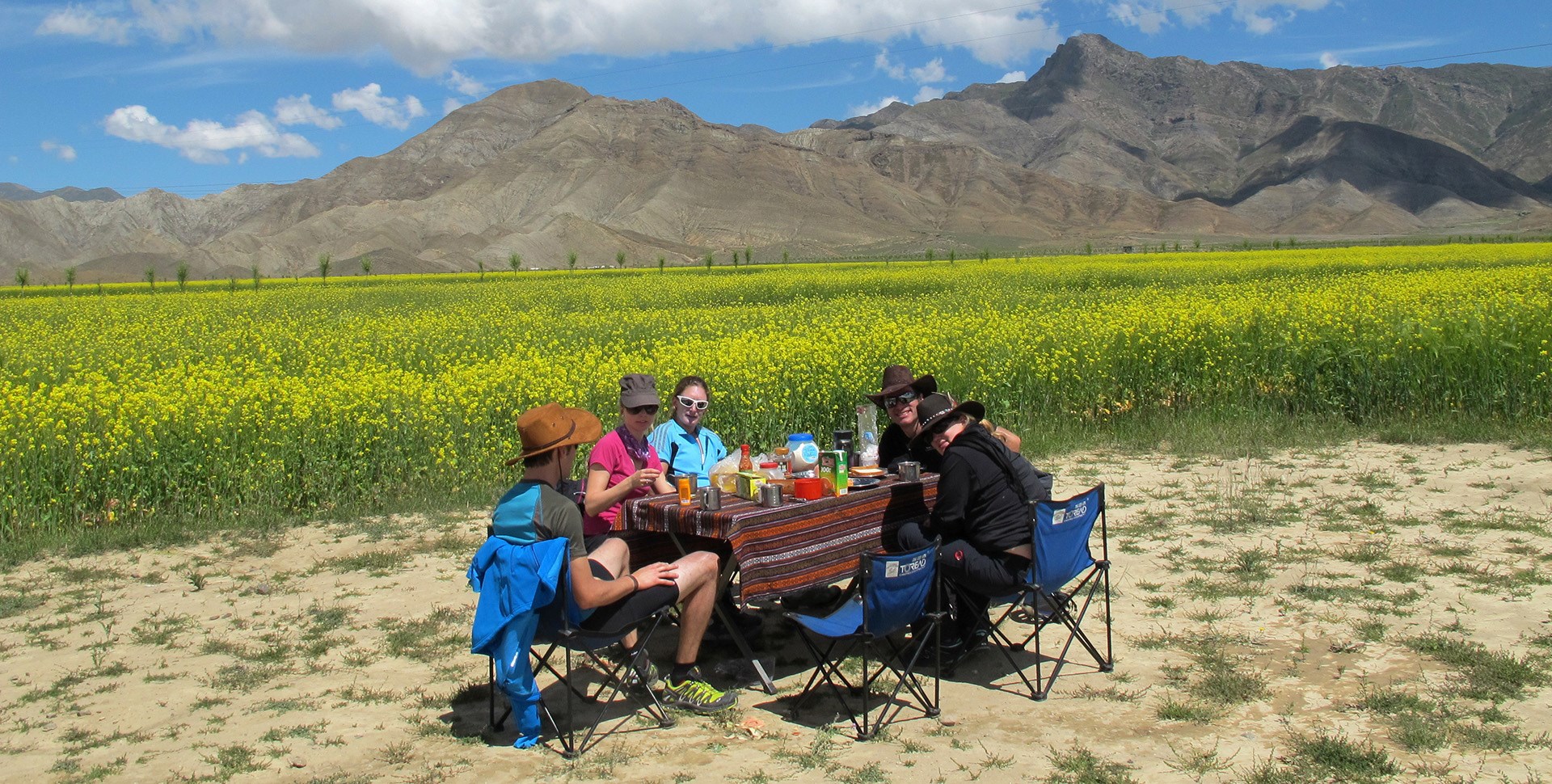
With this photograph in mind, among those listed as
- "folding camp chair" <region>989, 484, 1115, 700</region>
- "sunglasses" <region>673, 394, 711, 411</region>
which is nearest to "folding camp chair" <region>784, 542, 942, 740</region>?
"folding camp chair" <region>989, 484, 1115, 700</region>

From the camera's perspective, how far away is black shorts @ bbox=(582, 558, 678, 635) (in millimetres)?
4949

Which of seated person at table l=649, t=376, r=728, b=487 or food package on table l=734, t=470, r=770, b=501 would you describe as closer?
food package on table l=734, t=470, r=770, b=501

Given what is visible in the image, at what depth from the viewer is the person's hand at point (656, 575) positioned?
507 cm

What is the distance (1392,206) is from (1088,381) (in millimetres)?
182393

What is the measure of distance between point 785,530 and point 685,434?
1.42m

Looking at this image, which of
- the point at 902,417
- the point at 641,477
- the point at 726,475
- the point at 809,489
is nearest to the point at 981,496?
the point at 809,489

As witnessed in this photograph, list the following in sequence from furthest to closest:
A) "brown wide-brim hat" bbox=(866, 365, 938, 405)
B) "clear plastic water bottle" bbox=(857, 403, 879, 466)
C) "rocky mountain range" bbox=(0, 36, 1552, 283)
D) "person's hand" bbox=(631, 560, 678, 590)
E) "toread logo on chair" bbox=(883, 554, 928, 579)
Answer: "rocky mountain range" bbox=(0, 36, 1552, 283) < "clear plastic water bottle" bbox=(857, 403, 879, 466) < "brown wide-brim hat" bbox=(866, 365, 938, 405) < "person's hand" bbox=(631, 560, 678, 590) < "toread logo on chair" bbox=(883, 554, 928, 579)

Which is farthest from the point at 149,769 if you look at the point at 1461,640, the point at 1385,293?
the point at 1385,293

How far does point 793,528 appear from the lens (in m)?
5.50

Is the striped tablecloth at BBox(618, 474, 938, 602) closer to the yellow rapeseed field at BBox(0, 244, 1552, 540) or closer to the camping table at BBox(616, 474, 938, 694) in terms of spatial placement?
the camping table at BBox(616, 474, 938, 694)

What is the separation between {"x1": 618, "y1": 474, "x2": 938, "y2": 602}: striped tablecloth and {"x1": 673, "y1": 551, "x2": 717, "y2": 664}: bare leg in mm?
129

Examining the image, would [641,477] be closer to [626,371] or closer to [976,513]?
[976,513]

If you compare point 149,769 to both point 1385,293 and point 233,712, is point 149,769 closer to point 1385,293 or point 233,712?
point 233,712

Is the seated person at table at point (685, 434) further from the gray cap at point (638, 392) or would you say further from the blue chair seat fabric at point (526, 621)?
the blue chair seat fabric at point (526, 621)
